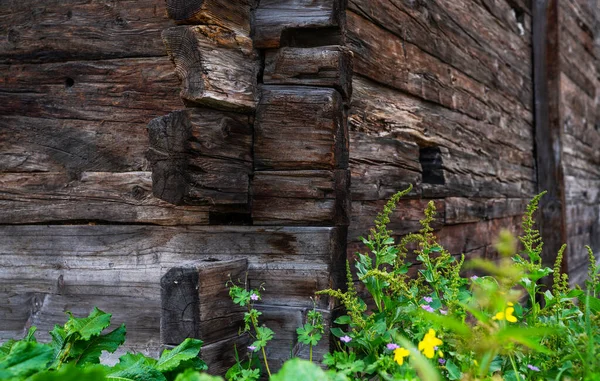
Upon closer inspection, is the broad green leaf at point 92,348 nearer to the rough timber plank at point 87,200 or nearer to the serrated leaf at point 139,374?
the serrated leaf at point 139,374

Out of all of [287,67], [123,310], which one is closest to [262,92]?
[287,67]

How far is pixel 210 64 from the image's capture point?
6.80 ft

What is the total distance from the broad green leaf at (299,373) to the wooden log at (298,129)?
1.01m

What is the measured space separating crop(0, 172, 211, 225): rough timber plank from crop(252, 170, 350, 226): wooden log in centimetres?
22

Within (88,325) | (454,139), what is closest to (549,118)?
(454,139)

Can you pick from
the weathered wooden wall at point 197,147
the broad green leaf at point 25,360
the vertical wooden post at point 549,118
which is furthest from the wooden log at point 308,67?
the vertical wooden post at point 549,118

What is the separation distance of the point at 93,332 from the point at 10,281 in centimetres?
86

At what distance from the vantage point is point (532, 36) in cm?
550

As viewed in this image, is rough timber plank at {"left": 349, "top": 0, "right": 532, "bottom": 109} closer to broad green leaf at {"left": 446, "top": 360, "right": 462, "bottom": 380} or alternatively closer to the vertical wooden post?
the vertical wooden post

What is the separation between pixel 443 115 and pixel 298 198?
5.06 ft

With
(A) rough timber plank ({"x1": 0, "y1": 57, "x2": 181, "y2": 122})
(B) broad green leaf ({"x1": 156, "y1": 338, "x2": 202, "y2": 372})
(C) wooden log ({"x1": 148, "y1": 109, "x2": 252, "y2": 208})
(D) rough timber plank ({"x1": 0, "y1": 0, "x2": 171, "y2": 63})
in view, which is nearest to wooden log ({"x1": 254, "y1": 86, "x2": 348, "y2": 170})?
(C) wooden log ({"x1": 148, "y1": 109, "x2": 252, "y2": 208})

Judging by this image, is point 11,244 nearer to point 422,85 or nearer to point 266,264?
point 266,264

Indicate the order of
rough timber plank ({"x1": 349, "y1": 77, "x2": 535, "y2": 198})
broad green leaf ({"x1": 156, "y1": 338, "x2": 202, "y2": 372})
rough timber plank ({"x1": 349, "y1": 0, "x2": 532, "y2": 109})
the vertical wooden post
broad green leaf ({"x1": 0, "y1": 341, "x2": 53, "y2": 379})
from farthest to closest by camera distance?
the vertical wooden post < rough timber plank ({"x1": 349, "y1": 0, "x2": 532, "y2": 109}) < rough timber plank ({"x1": 349, "y1": 77, "x2": 535, "y2": 198}) < broad green leaf ({"x1": 156, "y1": 338, "x2": 202, "y2": 372}) < broad green leaf ({"x1": 0, "y1": 341, "x2": 53, "y2": 379})

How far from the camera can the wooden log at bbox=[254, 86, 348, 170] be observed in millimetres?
2238
